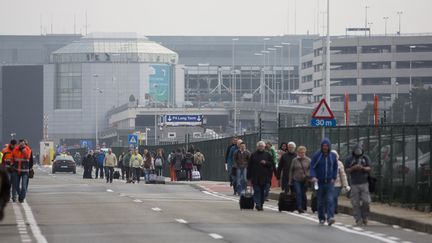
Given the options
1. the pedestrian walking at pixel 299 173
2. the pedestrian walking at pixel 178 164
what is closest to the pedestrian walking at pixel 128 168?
the pedestrian walking at pixel 178 164

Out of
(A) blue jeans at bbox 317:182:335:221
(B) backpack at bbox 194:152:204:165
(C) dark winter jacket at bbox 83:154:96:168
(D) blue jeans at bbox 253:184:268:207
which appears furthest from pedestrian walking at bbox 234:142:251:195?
(C) dark winter jacket at bbox 83:154:96:168

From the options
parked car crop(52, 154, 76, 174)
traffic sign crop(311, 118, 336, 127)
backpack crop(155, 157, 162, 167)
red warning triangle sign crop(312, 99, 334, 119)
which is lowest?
parked car crop(52, 154, 76, 174)

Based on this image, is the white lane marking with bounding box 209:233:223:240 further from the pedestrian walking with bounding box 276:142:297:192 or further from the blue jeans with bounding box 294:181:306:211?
the pedestrian walking with bounding box 276:142:297:192

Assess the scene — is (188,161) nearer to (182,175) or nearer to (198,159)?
(198,159)

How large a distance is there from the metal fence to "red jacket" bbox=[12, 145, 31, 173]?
344 inches

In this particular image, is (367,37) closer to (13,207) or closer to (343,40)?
(343,40)

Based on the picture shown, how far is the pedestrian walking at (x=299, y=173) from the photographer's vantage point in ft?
112

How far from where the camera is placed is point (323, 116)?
42250mm

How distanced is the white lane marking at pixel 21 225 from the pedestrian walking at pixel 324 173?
595 centimetres

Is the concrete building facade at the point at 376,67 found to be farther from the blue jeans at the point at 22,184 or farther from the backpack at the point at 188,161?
the blue jeans at the point at 22,184

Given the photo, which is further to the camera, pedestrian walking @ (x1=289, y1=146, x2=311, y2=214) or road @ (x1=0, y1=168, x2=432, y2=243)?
pedestrian walking @ (x1=289, y1=146, x2=311, y2=214)

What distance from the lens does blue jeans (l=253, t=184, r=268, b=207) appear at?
36.0 m

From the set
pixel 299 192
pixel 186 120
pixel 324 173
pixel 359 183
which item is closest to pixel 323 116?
pixel 299 192

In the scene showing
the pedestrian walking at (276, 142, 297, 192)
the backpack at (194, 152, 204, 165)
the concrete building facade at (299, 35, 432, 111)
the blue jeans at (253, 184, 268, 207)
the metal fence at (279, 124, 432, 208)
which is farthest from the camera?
the concrete building facade at (299, 35, 432, 111)
